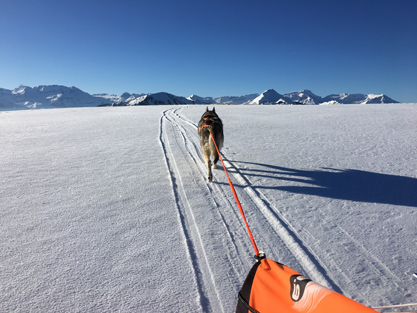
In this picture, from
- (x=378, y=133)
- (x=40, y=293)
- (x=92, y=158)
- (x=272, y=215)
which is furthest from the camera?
(x=378, y=133)

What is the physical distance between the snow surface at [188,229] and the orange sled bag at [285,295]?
537mm

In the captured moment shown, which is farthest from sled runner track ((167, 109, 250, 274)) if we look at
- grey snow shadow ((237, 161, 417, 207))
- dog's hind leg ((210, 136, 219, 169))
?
grey snow shadow ((237, 161, 417, 207))

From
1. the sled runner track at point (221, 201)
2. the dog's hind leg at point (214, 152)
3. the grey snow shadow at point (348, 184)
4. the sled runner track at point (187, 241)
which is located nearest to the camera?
the sled runner track at point (187, 241)

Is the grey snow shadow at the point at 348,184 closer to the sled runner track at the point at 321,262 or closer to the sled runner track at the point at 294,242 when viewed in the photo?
the sled runner track at the point at 294,242

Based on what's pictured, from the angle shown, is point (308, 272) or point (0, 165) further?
point (0, 165)

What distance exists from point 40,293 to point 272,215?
2586 mm

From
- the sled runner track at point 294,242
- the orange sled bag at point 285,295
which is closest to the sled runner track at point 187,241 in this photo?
the orange sled bag at point 285,295

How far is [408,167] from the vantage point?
15.5 feet

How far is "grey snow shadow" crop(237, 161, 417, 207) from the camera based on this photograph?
347 cm

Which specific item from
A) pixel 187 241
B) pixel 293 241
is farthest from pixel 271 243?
pixel 187 241

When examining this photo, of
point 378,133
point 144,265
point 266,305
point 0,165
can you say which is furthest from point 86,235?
point 378,133

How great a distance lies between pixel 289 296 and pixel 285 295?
3 centimetres

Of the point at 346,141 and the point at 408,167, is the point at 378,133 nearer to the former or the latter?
the point at 346,141

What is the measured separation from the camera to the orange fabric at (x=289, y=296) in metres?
1.07
